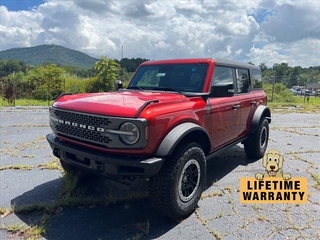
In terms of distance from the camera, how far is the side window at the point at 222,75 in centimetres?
388

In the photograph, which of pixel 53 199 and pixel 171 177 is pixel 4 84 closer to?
pixel 53 199

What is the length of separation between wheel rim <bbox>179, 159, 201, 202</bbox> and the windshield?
109 cm

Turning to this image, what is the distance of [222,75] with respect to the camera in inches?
163

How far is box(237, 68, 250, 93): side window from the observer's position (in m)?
4.72

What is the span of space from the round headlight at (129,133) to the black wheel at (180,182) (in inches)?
18.5

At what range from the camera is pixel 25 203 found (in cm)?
331

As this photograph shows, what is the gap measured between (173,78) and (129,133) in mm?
1688

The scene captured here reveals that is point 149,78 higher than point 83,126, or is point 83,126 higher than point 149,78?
point 149,78

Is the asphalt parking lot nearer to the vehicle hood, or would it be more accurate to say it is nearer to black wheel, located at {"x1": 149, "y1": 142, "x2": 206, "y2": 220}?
black wheel, located at {"x1": 149, "y1": 142, "x2": 206, "y2": 220}

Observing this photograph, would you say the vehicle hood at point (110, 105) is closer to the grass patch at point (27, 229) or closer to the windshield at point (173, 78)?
the windshield at point (173, 78)

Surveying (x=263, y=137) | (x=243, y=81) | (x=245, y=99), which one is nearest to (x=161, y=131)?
(x=245, y=99)

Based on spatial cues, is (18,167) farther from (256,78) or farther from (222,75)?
(256,78)

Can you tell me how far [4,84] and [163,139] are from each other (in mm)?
17494

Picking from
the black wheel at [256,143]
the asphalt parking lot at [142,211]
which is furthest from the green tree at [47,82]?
the black wheel at [256,143]
